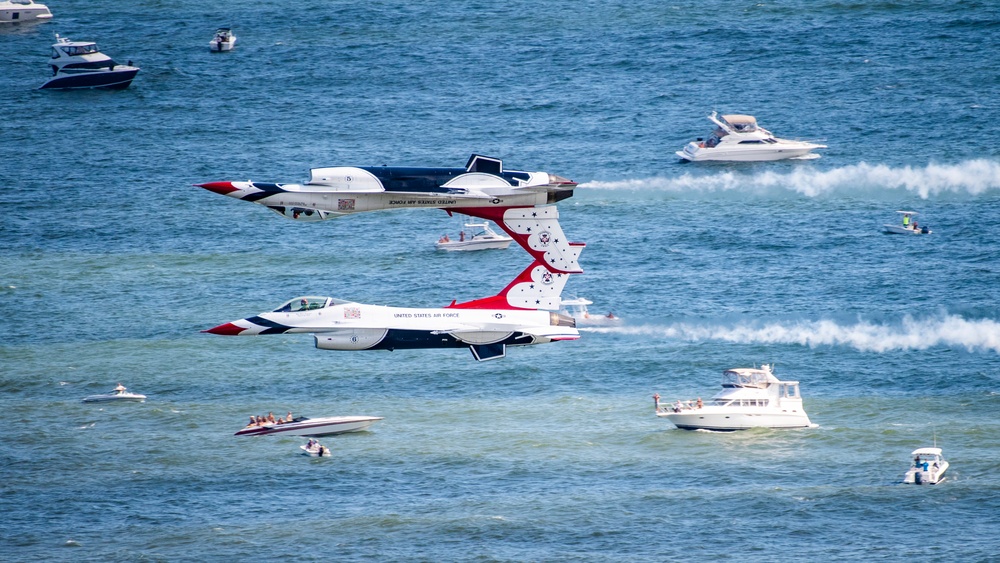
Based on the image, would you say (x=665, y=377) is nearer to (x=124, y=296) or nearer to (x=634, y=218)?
(x=634, y=218)

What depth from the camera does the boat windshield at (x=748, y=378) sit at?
117562mm

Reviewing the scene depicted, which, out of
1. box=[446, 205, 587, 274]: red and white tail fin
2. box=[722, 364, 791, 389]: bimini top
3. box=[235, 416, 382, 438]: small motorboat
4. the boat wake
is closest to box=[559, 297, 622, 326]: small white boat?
box=[722, 364, 791, 389]: bimini top

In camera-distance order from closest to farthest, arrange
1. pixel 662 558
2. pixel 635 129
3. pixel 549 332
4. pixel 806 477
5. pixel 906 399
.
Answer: pixel 549 332 < pixel 662 558 < pixel 806 477 < pixel 906 399 < pixel 635 129

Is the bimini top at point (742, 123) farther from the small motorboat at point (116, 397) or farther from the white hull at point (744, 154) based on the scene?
the small motorboat at point (116, 397)

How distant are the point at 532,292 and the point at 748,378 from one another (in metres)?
33.0

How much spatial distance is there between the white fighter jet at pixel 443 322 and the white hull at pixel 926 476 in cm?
3139

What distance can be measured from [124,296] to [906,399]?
71118 millimetres

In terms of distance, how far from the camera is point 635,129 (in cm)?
18562

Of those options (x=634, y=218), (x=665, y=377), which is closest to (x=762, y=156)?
(x=634, y=218)

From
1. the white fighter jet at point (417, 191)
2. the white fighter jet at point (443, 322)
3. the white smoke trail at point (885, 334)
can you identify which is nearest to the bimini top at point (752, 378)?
the white smoke trail at point (885, 334)

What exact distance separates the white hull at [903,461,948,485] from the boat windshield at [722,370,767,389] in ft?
44.2

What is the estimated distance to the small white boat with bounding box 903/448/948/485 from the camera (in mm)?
106625

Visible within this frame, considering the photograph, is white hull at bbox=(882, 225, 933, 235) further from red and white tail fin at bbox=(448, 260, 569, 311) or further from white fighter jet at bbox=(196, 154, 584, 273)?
white fighter jet at bbox=(196, 154, 584, 273)

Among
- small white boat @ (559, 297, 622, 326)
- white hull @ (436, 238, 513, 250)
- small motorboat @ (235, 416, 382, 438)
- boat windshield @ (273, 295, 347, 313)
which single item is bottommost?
small motorboat @ (235, 416, 382, 438)
